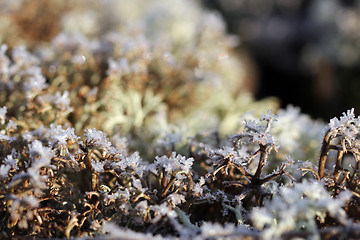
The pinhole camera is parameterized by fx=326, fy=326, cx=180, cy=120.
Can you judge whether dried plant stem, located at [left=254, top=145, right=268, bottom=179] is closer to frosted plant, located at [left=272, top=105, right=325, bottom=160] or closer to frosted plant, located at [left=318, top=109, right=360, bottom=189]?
frosted plant, located at [left=318, top=109, right=360, bottom=189]

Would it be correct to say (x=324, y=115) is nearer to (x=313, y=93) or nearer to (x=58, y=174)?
(x=313, y=93)

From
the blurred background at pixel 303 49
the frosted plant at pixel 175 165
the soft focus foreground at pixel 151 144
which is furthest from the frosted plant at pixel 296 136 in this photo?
the blurred background at pixel 303 49

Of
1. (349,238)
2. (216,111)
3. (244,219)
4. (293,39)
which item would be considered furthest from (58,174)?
(293,39)

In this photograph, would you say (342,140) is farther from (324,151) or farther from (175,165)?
(175,165)

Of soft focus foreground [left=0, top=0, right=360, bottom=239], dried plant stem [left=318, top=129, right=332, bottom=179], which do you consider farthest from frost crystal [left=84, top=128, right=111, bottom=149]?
dried plant stem [left=318, top=129, right=332, bottom=179]

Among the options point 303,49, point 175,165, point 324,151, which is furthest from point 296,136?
point 303,49

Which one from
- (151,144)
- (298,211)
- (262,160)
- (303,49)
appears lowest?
(298,211)

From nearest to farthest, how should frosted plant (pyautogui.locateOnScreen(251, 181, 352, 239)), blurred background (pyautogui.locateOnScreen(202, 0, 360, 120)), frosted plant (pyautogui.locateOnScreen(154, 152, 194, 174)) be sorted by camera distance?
1. frosted plant (pyautogui.locateOnScreen(251, 181, 352, 239))
2. frosted plant (pyautogui.locateOnScreen(154, 152, 194, 174))
3. blurred background (pyautogui.locateOnScreen(202, 0, 360, 120))
